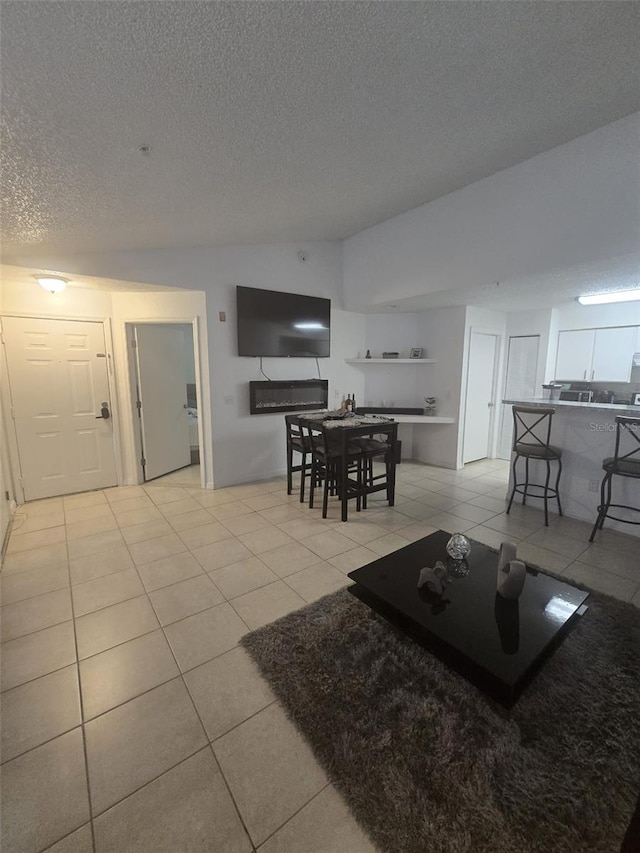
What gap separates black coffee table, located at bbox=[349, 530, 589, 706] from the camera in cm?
145

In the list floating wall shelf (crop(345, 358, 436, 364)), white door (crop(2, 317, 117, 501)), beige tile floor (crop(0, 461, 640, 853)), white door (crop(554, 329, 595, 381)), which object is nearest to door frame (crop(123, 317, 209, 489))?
white door (crop(2, 317, 117, 501))

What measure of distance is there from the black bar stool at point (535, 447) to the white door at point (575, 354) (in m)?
1.99

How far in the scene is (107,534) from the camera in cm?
330

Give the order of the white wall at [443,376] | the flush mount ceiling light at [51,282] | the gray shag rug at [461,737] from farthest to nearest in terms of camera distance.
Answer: the white wall at [443,376]
the flush mount ceiling light at [51,282]
the gray shag rug at [461,737]

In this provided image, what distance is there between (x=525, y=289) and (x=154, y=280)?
4.11m

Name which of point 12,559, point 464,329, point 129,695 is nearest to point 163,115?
point 129,695

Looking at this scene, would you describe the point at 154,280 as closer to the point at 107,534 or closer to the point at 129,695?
the point at 107,534

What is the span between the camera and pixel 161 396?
4887 mm

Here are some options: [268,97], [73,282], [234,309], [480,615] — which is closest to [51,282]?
[73,282]

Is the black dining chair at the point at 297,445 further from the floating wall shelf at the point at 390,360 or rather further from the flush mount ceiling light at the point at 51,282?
the flush mount ceiling light at the point at 51,282

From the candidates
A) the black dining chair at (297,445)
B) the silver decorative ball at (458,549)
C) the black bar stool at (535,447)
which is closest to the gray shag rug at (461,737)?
the silver decorative ball at (458,549)

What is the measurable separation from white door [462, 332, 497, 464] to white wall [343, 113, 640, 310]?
162 centimetres

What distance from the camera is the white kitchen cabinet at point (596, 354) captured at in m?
4.95

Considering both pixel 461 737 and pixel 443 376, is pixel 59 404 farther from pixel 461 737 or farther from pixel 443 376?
pixel 443 376
